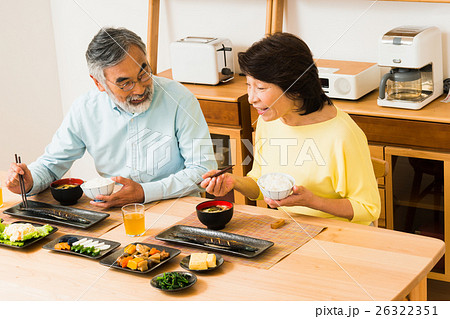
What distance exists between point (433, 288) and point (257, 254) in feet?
5.85

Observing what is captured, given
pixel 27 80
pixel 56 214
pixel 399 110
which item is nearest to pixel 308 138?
pixel 56 214

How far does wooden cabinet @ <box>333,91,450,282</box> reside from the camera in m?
2.85

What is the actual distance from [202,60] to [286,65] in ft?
5.08

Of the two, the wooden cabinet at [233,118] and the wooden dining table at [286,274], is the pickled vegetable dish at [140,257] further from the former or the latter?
the wooden cabinet at [233,118]

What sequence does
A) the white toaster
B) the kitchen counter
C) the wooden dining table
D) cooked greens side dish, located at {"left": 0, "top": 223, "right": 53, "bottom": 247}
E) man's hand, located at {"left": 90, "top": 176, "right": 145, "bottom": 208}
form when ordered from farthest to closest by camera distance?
the white toaster → the kitchen counter → man's hand, located at {"left": 90, "top": 176, "right": 145, "bottom": 208} → cooked greens side dish, located at {"left": 0, "top": 223, "right": 53, "bottom": 247} → the wooden dining table

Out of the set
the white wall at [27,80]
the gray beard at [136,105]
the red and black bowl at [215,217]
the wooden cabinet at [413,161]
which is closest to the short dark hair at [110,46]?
the gray beard at [136,105]

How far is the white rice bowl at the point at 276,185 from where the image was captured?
1.89 metres

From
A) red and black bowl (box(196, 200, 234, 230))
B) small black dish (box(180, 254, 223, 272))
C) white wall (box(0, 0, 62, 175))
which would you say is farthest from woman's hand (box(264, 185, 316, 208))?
white wall (box(0, 0, 62, 175))

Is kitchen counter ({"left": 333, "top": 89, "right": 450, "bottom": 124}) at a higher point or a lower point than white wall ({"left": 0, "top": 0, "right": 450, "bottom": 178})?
lower

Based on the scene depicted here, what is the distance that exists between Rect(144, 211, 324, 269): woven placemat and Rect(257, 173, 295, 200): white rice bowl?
3.9 inches

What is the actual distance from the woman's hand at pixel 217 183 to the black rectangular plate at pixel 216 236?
0.15m

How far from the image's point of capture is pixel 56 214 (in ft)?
6.99

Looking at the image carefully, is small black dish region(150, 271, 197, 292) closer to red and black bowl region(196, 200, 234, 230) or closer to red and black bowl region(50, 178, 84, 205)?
red and black bowl region(196, 200, 234, 230)

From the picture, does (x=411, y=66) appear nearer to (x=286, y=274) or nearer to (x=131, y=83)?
(x=131, y=83)
